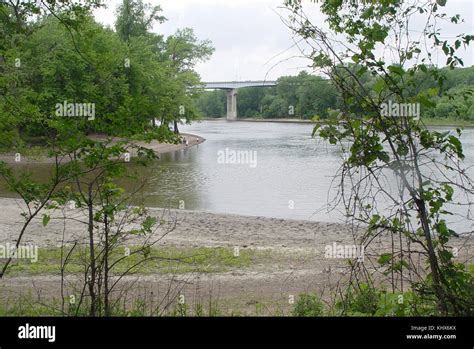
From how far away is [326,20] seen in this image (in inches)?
153

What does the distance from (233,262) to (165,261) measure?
1.43 m

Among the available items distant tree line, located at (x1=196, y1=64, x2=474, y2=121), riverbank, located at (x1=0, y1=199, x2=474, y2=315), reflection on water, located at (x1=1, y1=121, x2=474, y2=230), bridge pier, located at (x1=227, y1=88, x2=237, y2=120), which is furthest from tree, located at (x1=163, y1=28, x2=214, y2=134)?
distant tree line, located at (x1=196, y1=64, x2=474, y2=121)

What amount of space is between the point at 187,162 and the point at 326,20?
107ft

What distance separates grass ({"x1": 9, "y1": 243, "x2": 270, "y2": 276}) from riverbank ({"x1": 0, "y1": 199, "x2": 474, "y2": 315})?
0.08 feet

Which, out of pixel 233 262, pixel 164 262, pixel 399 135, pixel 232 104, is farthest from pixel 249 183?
pixel 232 104

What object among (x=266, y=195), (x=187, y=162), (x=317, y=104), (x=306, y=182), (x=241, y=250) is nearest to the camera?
(x=317, y=104)

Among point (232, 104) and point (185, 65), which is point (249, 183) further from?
point (185, 65)

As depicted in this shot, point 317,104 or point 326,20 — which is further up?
point 326,20

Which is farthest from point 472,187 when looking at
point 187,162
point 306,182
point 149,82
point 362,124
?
point 149,82

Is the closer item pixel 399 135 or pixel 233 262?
pixel 399 135

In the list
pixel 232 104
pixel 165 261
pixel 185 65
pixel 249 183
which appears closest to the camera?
pixel 165 261

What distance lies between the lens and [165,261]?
421 inches

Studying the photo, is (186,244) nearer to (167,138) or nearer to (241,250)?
(241,250)

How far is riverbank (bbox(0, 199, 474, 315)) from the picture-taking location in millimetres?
7767
